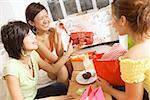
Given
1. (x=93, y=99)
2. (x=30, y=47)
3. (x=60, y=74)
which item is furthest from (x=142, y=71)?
(x=60, y=74)

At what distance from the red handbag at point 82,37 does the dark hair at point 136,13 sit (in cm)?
79

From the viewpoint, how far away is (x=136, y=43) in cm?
121

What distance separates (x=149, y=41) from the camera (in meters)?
1.19

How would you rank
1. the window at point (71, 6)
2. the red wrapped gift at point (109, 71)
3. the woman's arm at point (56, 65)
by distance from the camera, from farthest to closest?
the window at point (71, 6), the woman's arm at point (56, 65), the red wrapped gift at point (109, 71)

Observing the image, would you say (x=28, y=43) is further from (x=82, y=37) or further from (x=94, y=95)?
(x=82, y=37)

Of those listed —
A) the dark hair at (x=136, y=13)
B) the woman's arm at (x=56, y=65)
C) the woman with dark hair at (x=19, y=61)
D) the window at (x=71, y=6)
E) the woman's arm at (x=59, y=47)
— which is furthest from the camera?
the window at (x=71, y=6)

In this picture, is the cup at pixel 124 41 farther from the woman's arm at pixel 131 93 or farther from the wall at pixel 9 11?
the wall at pixel 9 11

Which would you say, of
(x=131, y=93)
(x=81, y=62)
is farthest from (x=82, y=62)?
(x=131, y=93)

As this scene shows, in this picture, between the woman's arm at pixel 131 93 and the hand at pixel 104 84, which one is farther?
the hand at pixel 104 84

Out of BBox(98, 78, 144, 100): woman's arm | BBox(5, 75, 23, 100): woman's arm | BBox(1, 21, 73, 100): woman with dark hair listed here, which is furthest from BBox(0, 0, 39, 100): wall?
BBox(98, 78, 144, 100): woman's arm

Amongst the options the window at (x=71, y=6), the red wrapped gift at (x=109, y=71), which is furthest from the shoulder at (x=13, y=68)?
the window at (x=71, y=6)

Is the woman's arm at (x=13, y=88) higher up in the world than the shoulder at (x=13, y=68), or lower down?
lower down

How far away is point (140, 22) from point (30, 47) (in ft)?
2.06

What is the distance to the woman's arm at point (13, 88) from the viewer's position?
1420 mm
